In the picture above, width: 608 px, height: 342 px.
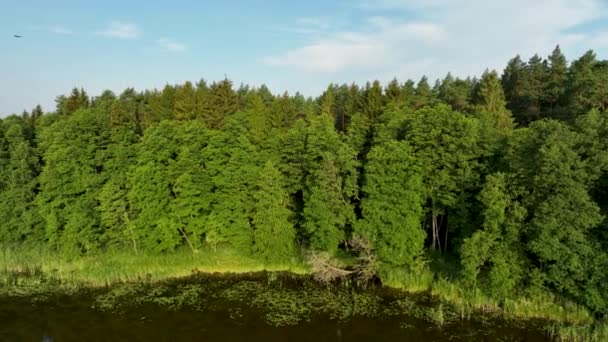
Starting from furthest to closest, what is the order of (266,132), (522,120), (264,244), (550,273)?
(522,120) → (266,132) → (264,244) → (550,273)

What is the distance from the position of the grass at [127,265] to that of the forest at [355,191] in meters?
1.11

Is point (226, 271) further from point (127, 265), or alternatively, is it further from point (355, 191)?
point (355, 191)

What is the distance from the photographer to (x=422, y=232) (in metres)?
33.9

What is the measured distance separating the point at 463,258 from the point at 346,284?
32.6ft

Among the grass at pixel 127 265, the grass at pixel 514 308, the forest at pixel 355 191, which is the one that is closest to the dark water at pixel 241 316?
the grass at pixel 514 308

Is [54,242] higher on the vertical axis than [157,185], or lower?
lower

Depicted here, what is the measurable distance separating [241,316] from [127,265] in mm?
15411

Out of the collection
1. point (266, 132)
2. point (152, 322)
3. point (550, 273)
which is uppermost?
point (266, 132)

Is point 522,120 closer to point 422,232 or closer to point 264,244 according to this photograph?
point 422,232

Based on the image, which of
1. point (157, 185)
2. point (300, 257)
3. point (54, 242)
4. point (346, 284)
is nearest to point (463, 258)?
point (346, 284)

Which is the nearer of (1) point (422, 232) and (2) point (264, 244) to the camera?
(1) point (422, 232)

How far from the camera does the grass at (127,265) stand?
120 feet

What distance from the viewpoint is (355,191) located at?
38219mm

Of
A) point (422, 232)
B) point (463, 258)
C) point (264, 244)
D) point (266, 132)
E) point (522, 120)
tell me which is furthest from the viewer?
point (522, 120)
